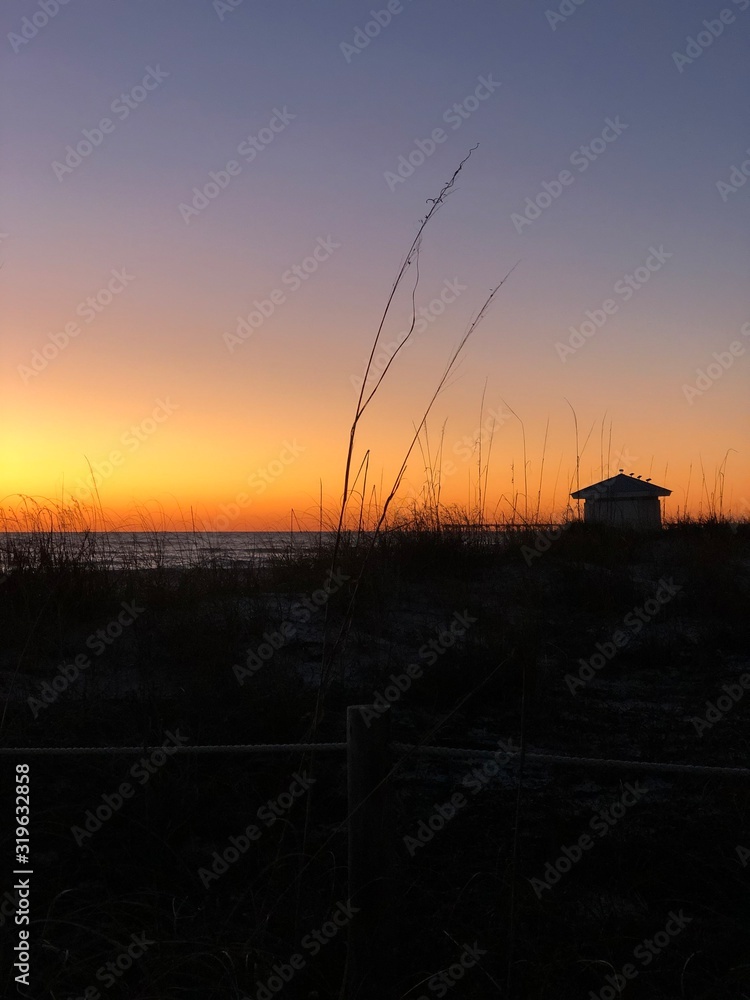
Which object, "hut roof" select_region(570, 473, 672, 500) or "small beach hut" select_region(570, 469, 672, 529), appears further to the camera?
"hut roof" select_region(570, 473, 672, 500)

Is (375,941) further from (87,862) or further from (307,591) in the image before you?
(307,591)

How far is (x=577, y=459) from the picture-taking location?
7.64 m

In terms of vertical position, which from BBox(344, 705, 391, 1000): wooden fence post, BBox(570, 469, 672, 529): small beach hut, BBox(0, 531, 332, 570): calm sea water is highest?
BBox(570, 469, 672, 529): small beach hut

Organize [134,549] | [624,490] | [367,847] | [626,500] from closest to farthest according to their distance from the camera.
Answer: [367,847] → [134,549] → [626,500] → [624,490]

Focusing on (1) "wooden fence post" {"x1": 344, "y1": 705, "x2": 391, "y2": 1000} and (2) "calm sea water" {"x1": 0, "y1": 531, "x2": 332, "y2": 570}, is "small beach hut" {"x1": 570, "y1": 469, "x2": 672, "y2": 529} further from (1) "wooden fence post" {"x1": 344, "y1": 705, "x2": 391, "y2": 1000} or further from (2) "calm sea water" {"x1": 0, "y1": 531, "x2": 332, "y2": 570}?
(1) "wooden fence post" {"x1": 344, "y1": 705, "x2": 391, "y2": 1000}

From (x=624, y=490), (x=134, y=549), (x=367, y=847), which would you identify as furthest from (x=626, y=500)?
(x=367, y=847)

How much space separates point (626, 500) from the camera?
39.2ft

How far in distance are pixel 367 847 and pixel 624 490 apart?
11.3m

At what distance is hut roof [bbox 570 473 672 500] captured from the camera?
11.7 m

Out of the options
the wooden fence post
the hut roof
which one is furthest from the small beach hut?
the wooden fence post

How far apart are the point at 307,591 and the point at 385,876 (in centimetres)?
403

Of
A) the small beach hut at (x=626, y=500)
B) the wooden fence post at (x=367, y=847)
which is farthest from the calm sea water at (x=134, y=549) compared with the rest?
the small beach hut at (x=626, y=500)

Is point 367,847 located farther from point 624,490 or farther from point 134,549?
point 624,490

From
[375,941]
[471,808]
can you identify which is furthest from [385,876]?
[471,808]
